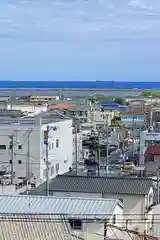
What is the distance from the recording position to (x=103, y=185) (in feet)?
51.0

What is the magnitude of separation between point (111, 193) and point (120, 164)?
14.2 meters

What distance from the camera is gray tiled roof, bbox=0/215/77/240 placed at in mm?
9516

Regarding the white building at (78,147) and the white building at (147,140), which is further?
the white building at (78,147)

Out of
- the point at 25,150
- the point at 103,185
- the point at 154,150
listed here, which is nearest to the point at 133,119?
→ the point at 154,150

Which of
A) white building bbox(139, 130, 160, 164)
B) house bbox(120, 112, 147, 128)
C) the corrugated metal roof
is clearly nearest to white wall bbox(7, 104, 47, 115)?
house bbox(120, 112, 147, 128)

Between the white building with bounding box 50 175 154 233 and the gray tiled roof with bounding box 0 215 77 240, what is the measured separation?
179 inches

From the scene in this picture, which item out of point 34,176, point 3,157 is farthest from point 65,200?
point 3,157

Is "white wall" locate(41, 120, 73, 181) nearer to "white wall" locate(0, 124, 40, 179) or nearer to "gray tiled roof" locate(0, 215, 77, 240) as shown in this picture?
"white wall" locate(0, 124, 40, 179)

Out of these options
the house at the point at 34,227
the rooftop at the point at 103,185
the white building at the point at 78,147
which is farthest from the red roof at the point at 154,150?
the house at the point at 34,227

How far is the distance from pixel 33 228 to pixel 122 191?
5695 millimetres

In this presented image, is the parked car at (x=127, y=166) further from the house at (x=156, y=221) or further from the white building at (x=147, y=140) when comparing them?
the house at (x=156, y=221)

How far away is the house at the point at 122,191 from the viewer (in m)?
14.8

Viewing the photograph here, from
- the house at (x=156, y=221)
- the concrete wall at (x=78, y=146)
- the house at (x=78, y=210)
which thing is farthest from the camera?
the concrete wall at (x=78, y=146)

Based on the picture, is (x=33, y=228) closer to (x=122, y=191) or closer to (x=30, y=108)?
(x=122, y=191)
